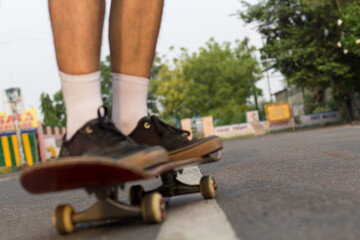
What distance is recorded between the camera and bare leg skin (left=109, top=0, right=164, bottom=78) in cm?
206

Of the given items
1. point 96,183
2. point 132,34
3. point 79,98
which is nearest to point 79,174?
point 96,183

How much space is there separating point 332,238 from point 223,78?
40.0 m

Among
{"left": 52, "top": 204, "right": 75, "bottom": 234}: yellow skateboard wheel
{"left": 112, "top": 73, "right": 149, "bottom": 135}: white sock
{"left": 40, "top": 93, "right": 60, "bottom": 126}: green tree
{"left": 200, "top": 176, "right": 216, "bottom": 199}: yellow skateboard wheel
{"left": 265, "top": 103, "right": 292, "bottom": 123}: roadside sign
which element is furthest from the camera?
{"left": 40, "top": 93, "right": 60, "bottom": 126}: green tree

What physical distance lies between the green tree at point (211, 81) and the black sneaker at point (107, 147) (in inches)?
1480

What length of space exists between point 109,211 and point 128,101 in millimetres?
664

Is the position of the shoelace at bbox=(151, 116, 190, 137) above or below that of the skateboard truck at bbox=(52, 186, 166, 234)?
above

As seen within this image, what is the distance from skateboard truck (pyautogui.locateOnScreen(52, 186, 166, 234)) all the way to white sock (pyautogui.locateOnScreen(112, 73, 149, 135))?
19.1 inches

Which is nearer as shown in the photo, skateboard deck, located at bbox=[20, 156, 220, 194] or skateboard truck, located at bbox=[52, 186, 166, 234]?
skateboard deck, located at bbox=[20, 156, 220, 194]

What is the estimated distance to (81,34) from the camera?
170 centimetres

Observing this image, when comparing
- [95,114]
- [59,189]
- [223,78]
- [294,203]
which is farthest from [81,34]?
[223,78]

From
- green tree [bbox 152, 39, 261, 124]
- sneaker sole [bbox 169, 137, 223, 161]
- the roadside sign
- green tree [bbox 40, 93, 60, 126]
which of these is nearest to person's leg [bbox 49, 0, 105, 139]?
sneaker sole [bbox 169, 137, 223, 161]

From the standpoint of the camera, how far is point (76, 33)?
170cm

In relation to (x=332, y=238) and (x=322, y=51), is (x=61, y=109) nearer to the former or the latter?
(x=322, y=51)

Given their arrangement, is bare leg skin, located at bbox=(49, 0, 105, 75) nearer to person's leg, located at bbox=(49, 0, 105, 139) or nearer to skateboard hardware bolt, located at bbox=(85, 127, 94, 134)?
person's leg, located at bbox=(49, 0, 105, 139)
